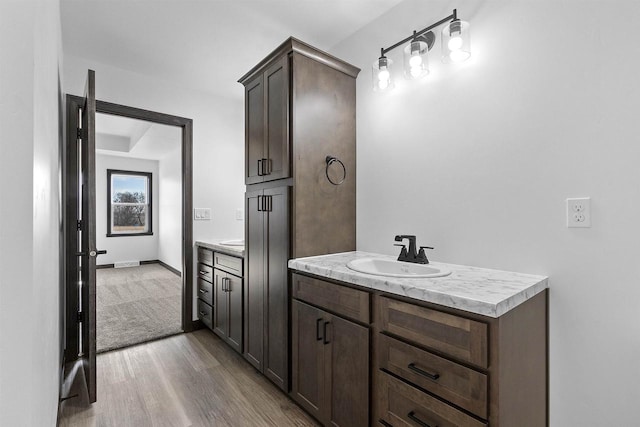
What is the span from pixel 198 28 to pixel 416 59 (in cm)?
160

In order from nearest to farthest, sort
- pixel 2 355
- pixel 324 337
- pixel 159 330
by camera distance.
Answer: pixel 2 355 < pixel 324 337 < pixel 159 330

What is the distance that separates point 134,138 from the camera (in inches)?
217

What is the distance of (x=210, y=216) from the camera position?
133 inches

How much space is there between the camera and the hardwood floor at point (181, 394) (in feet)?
5.94

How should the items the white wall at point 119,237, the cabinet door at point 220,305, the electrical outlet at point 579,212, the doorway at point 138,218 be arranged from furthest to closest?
the white wall at point 119,237 → the doorway at point 138,218 → the cabinet door at point 220,305 → the electrical outlet at point 579,212

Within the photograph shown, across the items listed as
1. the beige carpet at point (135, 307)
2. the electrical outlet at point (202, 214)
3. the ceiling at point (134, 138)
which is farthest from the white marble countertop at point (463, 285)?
the ceiling at point (134, 138)

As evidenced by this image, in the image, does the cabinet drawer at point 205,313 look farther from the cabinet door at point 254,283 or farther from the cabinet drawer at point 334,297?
the cabinet drawer at point 334,297

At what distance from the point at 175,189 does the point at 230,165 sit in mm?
2882

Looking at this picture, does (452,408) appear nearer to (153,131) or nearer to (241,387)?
(241,387)

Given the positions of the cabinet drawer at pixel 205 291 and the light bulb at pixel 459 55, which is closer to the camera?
the light bulb at pixel 459 55

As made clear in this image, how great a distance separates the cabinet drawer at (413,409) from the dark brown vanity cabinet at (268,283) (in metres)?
0.79

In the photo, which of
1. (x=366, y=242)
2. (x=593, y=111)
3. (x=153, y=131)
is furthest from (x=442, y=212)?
(x=153, y=131)

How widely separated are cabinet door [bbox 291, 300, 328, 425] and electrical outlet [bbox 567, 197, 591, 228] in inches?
47.3

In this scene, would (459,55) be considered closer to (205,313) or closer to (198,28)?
(198,28)
